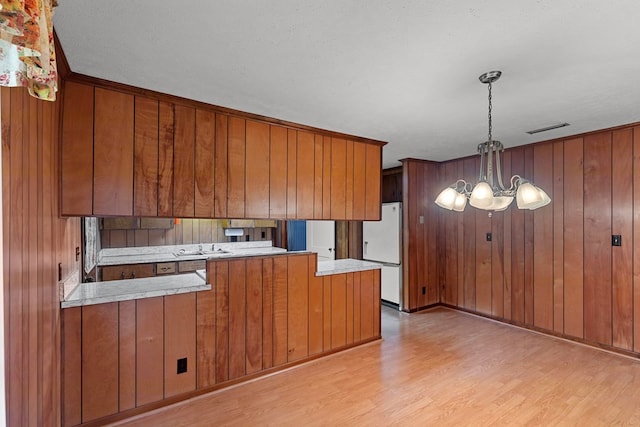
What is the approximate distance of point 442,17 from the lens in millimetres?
1432

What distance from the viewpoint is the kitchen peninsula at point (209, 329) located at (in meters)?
2.10

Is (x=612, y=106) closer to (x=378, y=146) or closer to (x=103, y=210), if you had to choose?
(x=378, y=146)

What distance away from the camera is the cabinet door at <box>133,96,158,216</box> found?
226 cm

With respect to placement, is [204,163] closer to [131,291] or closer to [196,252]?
[131,291]

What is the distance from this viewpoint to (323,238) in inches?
232

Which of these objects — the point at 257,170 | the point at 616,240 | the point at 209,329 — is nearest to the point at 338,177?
the point at 257,170

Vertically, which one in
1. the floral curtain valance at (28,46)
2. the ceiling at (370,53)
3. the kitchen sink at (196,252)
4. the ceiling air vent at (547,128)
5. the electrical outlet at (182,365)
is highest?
the ceiling at (370,53)

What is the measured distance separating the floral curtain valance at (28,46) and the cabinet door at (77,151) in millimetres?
1513

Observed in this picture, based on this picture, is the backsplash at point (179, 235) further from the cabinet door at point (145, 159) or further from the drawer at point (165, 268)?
the cabinet door at point (145, 159)

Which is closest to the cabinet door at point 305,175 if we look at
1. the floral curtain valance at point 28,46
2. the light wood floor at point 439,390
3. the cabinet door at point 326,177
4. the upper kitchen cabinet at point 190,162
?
the upper kitchen cabinet at point 190,162

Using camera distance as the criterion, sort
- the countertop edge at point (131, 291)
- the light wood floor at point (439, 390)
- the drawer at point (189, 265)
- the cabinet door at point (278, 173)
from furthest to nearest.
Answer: the drawer at point (189, 265)
the cabinet door at point (278, 173)
the light wood floor at point (439, 390)
the countertop edge at point (131, 291)

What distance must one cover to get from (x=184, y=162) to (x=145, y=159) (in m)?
0.28

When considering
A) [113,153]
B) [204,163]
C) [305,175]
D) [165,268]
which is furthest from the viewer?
[165,268]

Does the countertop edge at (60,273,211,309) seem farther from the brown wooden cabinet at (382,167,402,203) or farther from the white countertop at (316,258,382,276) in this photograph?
the brown wooden cabinet at (382,167,402,203)
